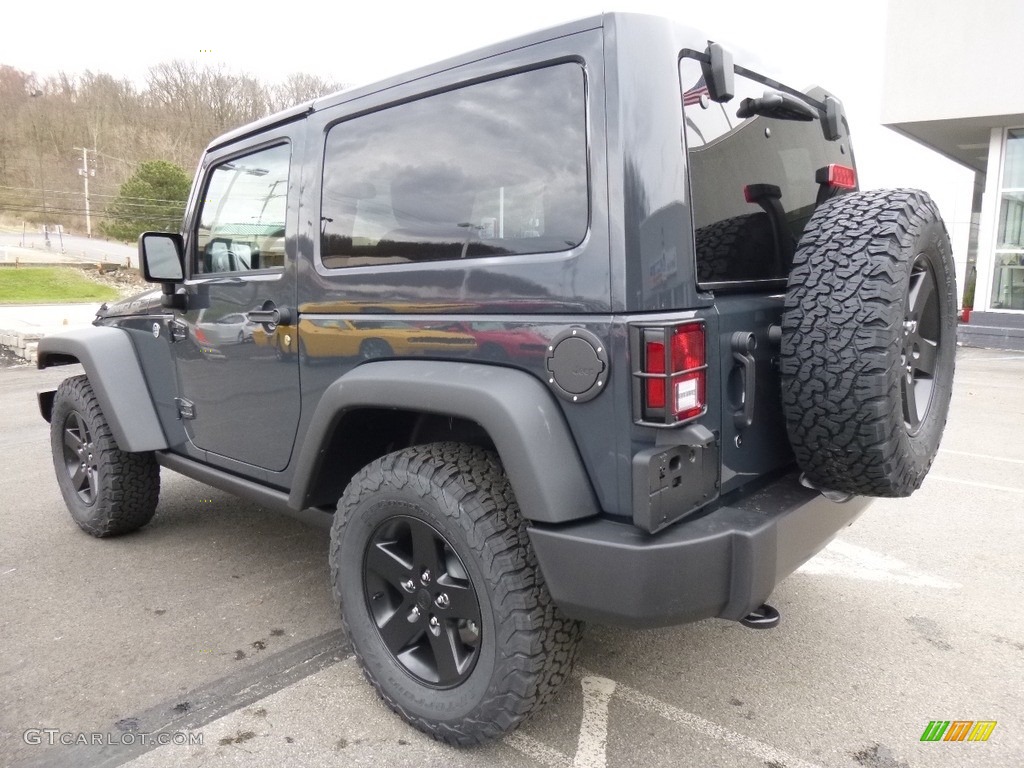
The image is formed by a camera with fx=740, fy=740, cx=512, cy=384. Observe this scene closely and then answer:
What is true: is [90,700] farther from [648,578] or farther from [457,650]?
[648,578]

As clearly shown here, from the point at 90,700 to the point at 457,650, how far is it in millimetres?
1299

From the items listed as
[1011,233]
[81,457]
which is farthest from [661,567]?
[1011,233]

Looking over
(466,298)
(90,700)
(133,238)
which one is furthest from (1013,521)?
(133,238)

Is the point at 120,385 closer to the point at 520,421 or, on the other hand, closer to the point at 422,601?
the point at 422,601

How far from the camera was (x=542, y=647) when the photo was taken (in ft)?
6.45

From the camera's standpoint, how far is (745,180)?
2.23m

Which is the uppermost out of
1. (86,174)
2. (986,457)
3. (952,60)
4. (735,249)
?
(86,174)

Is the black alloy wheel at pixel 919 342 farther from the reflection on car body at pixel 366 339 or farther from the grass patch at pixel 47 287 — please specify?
the grass patch at pixel 47 287

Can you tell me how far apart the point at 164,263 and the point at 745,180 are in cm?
244

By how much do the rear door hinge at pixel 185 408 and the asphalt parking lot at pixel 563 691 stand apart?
760 mm

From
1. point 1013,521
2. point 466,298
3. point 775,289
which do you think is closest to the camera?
point 466,298

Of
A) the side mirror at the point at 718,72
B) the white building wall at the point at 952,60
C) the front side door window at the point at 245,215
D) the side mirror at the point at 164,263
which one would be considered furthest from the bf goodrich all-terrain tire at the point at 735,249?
the white building wall at the point at 952,60

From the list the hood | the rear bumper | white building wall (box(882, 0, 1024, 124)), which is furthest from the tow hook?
white building wall (box(882, 0, 1024, 124))

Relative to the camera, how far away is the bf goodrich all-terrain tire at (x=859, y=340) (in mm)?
1864
